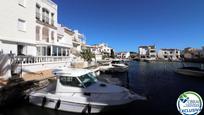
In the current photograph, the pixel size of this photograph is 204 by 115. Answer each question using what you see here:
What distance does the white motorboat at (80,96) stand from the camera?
1128 centimetres

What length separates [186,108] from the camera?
24.1ft

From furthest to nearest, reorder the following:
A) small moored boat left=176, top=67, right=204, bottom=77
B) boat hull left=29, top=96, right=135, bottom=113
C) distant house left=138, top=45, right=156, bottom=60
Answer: distant house left=138, top=45, right=156, bottom=60
small moored boat left=176, top=67, right=204, bottom=77
boat hull left=29, top=96, right=135, bottom=113

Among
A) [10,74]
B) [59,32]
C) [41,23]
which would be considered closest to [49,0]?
[41,23]

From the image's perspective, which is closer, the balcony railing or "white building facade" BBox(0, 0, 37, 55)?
the balcony railing

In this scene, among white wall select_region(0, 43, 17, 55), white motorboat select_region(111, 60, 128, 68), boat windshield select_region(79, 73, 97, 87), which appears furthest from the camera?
white motorboat select_region(111, 60, 128, 68)

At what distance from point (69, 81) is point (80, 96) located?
1426mm

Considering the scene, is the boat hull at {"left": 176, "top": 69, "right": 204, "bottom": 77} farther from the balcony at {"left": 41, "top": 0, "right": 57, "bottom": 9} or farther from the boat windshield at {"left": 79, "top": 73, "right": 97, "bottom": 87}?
the balcony at {"left": 41, "top": 0, "right": 57, "bottom": 9}

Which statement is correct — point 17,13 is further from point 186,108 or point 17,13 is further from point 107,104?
point 186,108

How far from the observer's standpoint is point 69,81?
12.3 m

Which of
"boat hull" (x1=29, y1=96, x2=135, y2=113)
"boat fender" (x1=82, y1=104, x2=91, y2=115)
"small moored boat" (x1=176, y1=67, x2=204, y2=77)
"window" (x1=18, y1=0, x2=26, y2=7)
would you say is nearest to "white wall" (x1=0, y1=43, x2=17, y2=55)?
"window" (x1=18, y1=0, x2=26, y2=7)

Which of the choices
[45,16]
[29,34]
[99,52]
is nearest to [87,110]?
[29,34]

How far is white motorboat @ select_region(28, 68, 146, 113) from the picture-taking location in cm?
1128

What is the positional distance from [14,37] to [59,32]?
16.4 metres

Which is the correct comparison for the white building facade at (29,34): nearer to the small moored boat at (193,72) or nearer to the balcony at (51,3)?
the balcony at (51,3)
